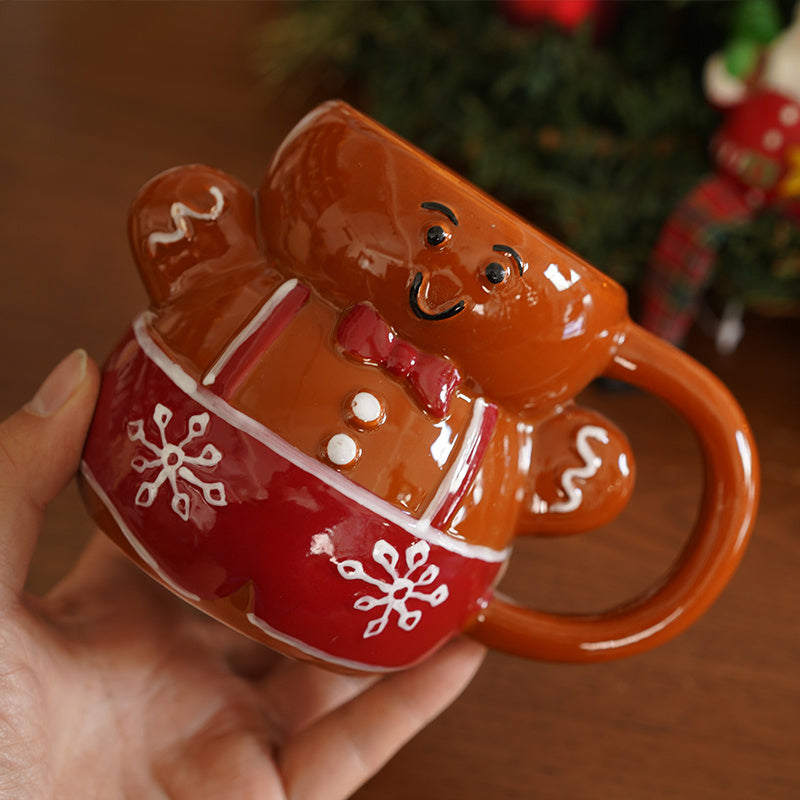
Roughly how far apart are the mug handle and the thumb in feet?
1.08

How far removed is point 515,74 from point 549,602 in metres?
0.58

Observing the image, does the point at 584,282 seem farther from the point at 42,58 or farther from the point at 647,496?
the point at 42,58

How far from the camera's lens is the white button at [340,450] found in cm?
55

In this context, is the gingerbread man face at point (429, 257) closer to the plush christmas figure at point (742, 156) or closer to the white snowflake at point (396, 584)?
the white snowflake at point (396, 584)

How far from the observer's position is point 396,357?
58 centimetres

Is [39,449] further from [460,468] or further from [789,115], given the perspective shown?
[789,115]

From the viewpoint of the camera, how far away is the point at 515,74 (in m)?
1.02

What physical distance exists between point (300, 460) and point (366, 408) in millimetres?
51

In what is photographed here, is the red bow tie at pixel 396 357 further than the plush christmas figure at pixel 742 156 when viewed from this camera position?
No

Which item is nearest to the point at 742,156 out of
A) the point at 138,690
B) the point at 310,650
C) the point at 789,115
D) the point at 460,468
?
the point at 789,115

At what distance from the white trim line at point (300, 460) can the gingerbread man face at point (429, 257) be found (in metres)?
0.10

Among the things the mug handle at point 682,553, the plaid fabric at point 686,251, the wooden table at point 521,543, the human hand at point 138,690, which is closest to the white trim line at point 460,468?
the mug handle at point 682,553

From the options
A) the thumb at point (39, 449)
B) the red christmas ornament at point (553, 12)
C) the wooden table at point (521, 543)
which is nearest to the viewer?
the thumb at point (39, 449)

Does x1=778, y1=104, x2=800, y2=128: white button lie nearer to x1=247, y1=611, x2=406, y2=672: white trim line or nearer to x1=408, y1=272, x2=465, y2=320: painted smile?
x1=408, y1=272, x2=465, y2=320: painted smile
